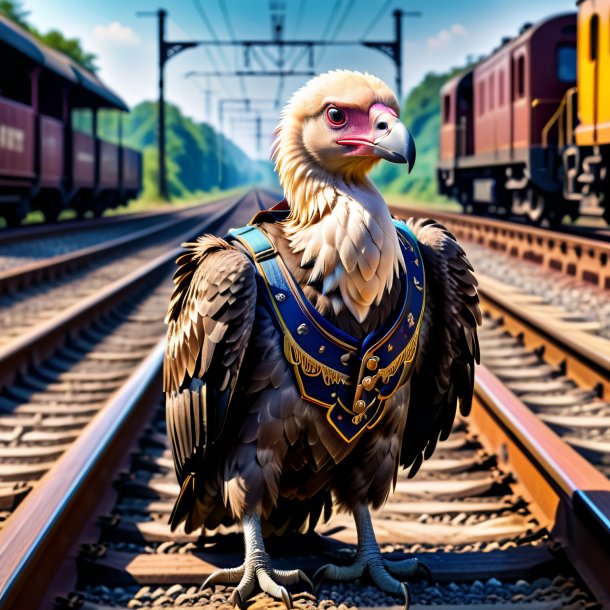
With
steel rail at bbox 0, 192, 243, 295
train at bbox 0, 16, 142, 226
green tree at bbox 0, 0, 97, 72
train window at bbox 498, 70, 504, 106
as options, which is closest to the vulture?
steel rail at bbox 0, 192, 243, 295

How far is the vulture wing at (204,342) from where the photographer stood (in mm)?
2193

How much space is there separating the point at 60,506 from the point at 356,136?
1556mm

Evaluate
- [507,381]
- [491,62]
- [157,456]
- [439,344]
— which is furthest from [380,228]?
[491,62]

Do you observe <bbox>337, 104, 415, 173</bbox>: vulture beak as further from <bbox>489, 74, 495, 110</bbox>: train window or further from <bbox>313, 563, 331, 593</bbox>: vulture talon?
<bbox>489, 74, 495, 110</bbox>: train window

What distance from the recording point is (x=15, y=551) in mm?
2561

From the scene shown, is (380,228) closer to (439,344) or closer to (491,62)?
(439,344)

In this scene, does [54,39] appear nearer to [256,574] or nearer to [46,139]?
[46,139]

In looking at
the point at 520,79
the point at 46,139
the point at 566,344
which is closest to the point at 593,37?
the point at 520,79

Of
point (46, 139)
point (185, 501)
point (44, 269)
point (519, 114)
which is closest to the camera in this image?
point (185, 501)

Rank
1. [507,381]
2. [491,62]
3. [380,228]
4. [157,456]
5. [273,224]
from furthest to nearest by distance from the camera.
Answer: [491,62]
[507,381]
[157,456]
[273,224]
[380,228]

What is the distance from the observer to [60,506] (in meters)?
2.91

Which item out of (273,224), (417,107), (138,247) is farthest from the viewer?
(417,107)

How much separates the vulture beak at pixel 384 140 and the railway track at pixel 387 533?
112 centimetres

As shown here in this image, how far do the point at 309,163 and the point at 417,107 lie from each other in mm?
87816
